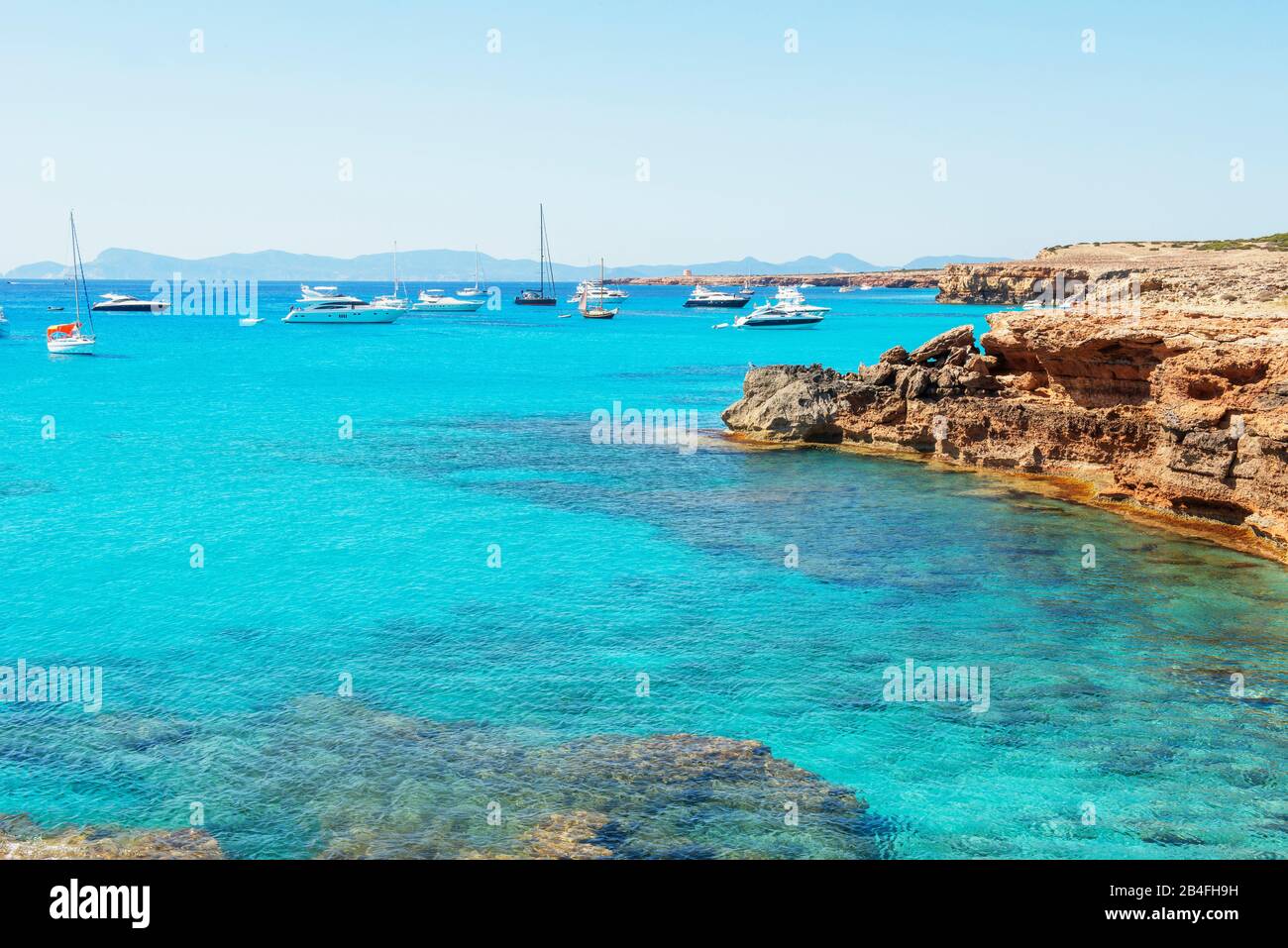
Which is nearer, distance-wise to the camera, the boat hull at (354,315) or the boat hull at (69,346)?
the boat hull at (69,346)

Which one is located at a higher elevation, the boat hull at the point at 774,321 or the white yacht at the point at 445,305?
the white yacht at the point at 445,305

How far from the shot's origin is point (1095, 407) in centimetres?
3117

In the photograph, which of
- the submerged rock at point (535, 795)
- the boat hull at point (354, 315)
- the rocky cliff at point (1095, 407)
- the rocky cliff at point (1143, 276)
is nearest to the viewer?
the submerged rock at point (535, 795)

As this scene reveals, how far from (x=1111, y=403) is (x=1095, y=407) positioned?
2.21 ft

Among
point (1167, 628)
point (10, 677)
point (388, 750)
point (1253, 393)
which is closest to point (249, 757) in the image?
point (388, 750)

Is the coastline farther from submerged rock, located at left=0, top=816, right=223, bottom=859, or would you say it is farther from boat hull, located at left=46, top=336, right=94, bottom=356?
boat hull, located at left=46, top=336, right=94, bottom=356

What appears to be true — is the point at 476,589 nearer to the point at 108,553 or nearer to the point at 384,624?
the point at 384,624

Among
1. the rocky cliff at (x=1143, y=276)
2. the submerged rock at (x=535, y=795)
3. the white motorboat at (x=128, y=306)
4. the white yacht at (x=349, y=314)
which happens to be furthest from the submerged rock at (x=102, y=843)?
the white motorboat at (x=128, y=306)

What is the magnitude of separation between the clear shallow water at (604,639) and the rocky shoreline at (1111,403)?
205 centimetres

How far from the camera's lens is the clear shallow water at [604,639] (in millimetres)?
13062

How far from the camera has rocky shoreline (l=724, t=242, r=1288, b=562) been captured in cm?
2430

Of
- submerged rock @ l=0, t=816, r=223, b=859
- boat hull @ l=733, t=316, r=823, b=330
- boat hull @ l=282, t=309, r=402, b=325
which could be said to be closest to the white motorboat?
boat hull @ l=282, t=309, r=402, b=325

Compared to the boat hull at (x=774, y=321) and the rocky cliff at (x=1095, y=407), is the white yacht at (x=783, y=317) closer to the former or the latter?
the boat hull at (x=774, y=321)

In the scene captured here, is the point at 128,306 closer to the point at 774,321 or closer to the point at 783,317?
the point at 774,321
